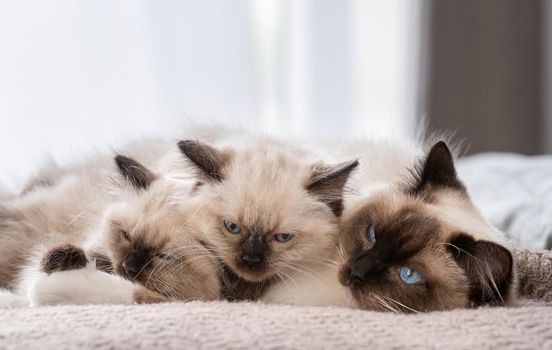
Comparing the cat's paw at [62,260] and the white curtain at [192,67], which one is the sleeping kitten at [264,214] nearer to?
the cat's paw at [62,260]

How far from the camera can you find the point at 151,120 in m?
3.03

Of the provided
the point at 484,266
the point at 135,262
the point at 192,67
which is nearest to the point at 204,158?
the point at 135,262

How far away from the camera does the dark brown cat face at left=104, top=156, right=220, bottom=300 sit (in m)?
1.23

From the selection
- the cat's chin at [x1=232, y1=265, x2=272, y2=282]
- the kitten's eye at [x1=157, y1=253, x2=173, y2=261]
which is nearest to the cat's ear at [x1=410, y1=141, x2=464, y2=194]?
the cat's chin at [x1=232, y1=265, x2=272, y2=282]

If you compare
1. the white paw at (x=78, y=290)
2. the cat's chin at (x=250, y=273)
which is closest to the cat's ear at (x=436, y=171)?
the cat's chin at (x=250, y=273)

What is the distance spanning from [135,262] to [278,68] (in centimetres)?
249

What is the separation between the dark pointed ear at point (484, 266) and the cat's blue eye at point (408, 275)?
0.08 m

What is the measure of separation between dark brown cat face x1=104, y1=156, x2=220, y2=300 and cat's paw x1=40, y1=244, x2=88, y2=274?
8cm

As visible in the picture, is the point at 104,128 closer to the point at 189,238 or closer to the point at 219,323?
the point at 189,238

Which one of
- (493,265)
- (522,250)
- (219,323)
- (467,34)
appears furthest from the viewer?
(467,34)

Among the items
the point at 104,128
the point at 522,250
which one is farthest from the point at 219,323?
the point at 104,128

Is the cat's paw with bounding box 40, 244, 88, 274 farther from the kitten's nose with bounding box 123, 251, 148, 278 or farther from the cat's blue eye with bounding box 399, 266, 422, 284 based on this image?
the cat's blue eye with bounding box 399, 266, 422, 284

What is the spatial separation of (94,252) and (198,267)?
0.23 metres

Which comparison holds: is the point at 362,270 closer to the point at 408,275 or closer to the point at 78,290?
the point at 408,275
